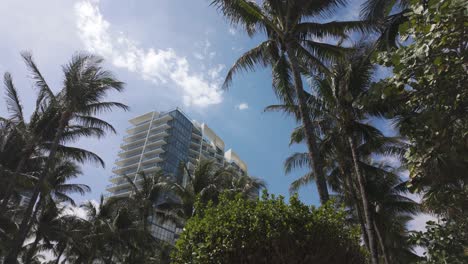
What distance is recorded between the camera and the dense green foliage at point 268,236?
5.96 m

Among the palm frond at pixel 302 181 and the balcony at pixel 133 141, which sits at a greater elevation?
the balcony at pixel 133 141

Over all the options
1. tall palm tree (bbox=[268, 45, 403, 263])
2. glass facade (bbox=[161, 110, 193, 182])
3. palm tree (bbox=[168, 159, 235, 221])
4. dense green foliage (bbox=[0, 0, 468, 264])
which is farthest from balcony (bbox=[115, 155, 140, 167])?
tall palm tree (bbox=[268, 45, 403, 263])

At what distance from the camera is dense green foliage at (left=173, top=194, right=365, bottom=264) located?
5.96 metres

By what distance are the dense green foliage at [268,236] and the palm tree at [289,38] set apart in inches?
181

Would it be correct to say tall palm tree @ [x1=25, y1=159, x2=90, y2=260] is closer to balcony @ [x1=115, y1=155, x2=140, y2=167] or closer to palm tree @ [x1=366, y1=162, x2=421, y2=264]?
palm tree @ [x1=366, y1=162, x2=421, y2=264]

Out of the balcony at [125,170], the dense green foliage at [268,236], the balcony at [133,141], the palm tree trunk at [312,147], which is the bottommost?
the dense green foliage at [268,236]

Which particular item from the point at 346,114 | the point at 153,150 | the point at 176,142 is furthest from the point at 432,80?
the point at 153,150

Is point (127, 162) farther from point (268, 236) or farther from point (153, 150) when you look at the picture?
point (268, 236)

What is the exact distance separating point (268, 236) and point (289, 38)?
27.5 ft

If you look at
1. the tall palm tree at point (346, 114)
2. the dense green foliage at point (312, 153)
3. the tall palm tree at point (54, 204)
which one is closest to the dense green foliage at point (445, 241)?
the dense green foliage at point (312, 153)

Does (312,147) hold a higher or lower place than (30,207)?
lower

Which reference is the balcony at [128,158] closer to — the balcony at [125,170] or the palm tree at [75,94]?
the balcony at [125,170]

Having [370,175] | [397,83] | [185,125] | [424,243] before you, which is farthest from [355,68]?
[185,125]

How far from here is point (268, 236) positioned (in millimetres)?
5961
